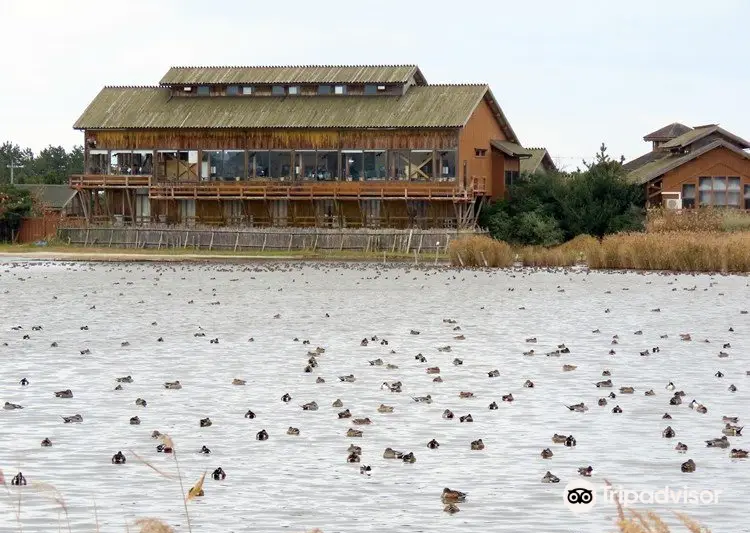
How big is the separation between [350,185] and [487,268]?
21.2 m

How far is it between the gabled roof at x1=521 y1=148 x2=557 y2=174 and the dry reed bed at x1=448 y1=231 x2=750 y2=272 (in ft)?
114

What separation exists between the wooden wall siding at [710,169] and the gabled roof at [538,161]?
2084cm

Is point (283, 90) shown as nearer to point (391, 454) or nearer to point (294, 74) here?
point (294, 74)

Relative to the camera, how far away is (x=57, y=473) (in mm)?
16406

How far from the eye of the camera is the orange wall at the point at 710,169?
303ft

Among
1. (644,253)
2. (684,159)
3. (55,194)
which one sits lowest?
(644,253)

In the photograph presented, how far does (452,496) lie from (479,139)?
82988mm

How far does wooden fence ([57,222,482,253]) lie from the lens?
90.2 m

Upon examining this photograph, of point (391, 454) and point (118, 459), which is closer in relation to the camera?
point (118, 459)

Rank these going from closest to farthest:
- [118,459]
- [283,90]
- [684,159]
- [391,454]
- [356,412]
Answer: [118,459] < [391,454] < [356,412] < [684,159] < [283,90]

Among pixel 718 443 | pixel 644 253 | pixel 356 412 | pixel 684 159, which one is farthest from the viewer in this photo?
pixel 684 159

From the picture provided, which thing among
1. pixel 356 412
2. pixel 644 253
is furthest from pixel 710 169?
pixel 356 412

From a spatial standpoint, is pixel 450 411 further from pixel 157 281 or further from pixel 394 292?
pixel 157 281

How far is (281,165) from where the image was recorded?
96125 millimetres
